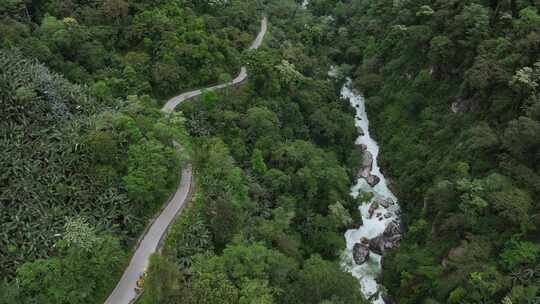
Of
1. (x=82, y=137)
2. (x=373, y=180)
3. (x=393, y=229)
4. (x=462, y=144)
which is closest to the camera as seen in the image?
(x=82, y=137)

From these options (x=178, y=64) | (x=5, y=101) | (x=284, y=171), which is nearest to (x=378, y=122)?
(x=284, y=171)

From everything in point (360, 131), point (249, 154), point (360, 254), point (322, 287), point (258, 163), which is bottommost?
point (360, 254)

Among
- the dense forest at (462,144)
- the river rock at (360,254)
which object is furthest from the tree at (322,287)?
the river rock at (360,254)

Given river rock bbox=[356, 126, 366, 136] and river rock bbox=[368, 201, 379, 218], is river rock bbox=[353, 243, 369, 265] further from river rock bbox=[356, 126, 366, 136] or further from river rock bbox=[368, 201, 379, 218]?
river rock bbox=[356, 126, 366, 136]

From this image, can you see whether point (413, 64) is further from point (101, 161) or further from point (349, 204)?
point (101, 161)

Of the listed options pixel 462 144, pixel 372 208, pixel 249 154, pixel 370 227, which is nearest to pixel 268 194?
pixel 249 154

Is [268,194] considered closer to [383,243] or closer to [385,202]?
[383,243]
